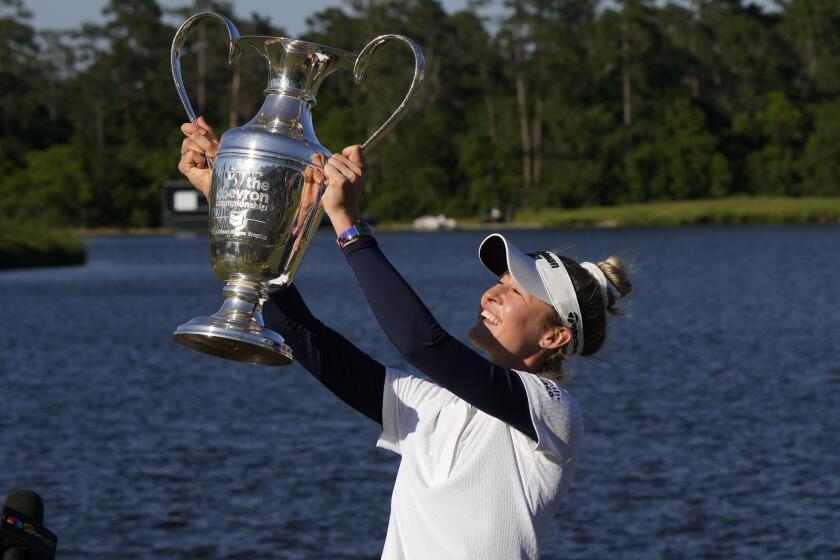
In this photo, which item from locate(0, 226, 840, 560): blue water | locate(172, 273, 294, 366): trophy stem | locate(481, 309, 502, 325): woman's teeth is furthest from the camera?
locate(0, 226, 840, 560): blue water

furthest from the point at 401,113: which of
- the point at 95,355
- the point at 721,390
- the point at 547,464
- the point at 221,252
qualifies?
the point at 95,355

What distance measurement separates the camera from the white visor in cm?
355

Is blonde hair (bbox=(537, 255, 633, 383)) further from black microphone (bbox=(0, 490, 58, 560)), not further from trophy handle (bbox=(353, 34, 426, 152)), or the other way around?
black microphone (bbox=(0, 490, 58, 560))

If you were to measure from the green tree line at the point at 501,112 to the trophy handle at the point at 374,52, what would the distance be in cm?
10670

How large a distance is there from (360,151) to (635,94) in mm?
113521

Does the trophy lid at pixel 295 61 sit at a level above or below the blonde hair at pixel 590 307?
above

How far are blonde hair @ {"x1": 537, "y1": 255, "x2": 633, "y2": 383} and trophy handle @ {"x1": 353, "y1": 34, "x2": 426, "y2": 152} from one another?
1.75 ft

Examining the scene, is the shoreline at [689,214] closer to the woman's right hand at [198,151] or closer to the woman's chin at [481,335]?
the woman's right hand at [198,151]

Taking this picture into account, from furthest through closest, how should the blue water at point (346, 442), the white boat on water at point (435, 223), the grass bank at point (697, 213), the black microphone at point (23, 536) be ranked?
1. the white boat on water at point (435, 223)
2. the grass bank at point (697, 213)
3. the blue water at point (346, 442)
4. the black microphone at point (23, 536)

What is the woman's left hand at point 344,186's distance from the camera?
326cm

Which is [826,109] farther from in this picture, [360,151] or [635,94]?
[360,151]

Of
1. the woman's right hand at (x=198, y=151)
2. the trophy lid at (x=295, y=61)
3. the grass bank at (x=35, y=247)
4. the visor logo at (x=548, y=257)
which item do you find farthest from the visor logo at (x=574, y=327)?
the grass bank at (x=35, y=247)

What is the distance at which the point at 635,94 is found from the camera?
115 metres

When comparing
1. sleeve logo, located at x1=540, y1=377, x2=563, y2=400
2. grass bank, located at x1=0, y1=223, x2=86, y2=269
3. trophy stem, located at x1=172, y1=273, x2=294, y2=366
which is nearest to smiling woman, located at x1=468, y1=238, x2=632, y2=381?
sleeve logo, located at x1=540, y1=377, x2=563, y2=400
